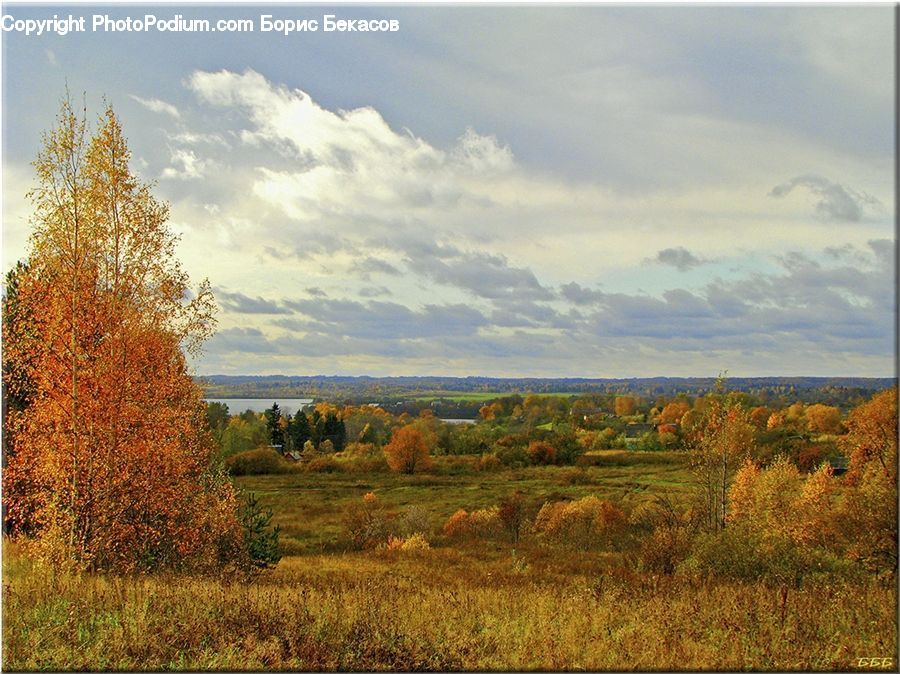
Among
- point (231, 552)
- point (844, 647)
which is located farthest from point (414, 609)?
point (231, 552)

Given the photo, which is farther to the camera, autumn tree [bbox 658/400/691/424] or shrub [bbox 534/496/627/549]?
autumn tree [bbox 658/400/691/424]

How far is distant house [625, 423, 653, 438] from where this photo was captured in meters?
65.6

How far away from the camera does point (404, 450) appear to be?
2410 inches

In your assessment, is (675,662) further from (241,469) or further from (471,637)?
(241,469)

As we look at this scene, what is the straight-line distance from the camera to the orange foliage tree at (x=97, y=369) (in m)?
12.1

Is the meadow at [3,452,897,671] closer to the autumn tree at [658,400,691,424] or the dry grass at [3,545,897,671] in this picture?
the dry grass at [3,545,897,671]

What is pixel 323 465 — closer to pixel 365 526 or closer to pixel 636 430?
pixel 365 526

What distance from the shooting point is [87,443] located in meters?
12.1

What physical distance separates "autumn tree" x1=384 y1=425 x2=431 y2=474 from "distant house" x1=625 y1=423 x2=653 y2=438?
21943 mm

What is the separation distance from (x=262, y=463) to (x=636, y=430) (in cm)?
3696

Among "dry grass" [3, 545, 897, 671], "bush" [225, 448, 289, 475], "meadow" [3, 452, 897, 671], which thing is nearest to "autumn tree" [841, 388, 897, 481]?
"meadow" [3, 452, 897, 671]

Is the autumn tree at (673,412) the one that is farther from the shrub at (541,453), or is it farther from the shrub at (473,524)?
the shrub at (473,524)

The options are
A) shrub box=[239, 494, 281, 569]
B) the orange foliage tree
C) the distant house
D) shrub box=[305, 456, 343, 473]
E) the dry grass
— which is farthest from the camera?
the distant house

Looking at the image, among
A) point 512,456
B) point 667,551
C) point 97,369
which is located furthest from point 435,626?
point 512,456
